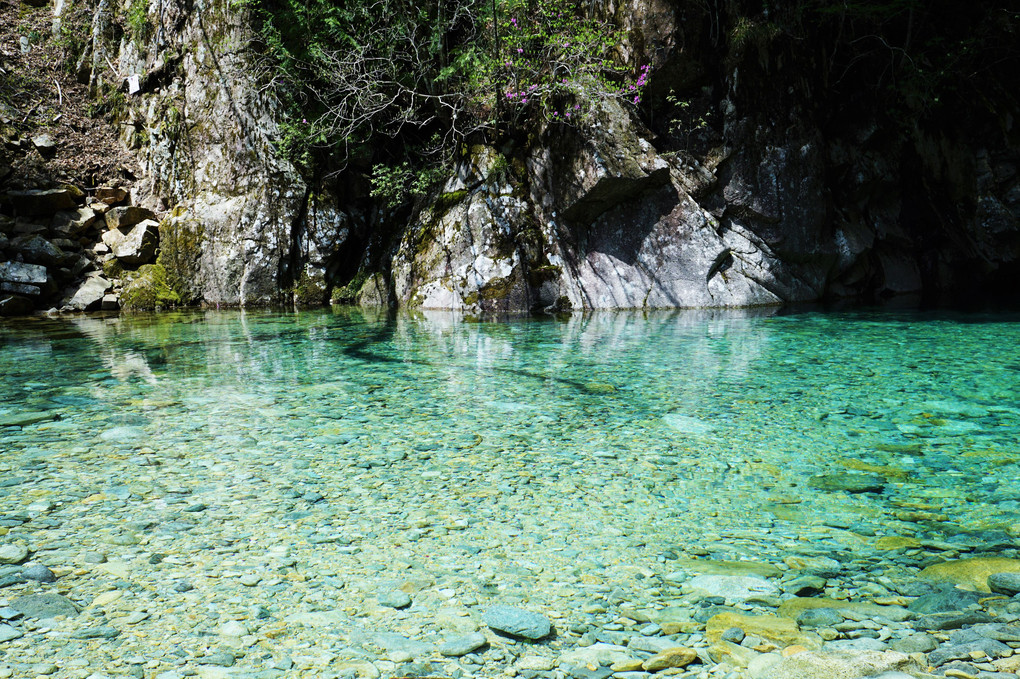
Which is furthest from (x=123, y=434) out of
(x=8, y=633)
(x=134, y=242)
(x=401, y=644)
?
(x=134, y=242)

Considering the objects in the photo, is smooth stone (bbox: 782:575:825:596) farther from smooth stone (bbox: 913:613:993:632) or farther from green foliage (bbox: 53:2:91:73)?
green foliage (bbox: 53:2:91:73)

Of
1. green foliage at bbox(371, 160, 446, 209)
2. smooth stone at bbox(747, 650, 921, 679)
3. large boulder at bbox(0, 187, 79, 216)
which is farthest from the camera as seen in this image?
green foliage at bbox(371, 160, 446, 209)

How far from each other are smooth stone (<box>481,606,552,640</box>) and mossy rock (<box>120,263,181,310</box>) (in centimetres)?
1419

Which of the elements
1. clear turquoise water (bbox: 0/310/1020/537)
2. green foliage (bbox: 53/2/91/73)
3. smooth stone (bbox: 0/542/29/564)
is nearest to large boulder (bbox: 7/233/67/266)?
green foliage (bbox: 53/2/91/73)

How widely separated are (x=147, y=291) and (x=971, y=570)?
15144mm

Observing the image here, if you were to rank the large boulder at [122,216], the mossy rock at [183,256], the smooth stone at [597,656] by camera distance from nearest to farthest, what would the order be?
1. the smooth stone at [597,656]
2. the mossy rock at [183,256]
3. the large boulder at [122,216]

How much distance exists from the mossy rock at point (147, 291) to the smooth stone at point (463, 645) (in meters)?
14.2

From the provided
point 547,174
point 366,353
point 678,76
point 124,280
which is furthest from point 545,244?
point 124,280

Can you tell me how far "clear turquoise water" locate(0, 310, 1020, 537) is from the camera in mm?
2988

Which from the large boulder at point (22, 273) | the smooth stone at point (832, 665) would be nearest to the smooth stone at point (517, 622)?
the smooth stone at point (832, 665)

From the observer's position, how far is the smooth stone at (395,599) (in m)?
2.09

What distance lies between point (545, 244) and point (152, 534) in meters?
10.7

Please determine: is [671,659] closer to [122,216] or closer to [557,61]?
[557,61]

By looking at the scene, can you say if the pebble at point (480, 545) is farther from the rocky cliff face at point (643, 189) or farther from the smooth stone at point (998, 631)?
the rocky cliff face at point (643, 189)
